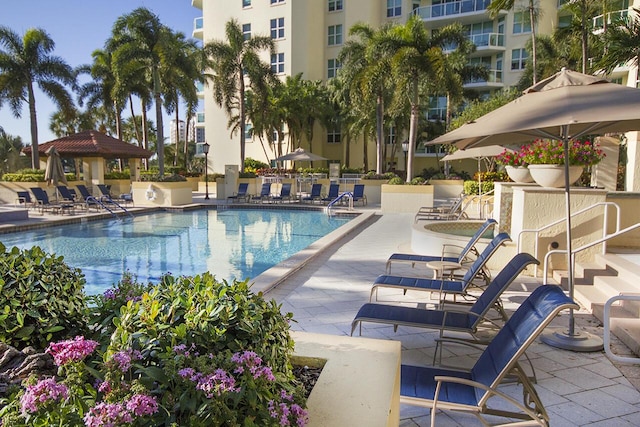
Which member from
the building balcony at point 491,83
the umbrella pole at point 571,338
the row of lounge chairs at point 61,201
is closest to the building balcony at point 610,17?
the building balcony at point 491,83

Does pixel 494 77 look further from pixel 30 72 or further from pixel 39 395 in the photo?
pixel 39 395

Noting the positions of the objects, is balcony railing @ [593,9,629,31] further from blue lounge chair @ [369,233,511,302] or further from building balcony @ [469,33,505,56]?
blue lounge chair @ [369,233,511,302]

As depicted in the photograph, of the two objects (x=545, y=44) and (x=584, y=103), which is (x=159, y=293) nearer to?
(x=584, y=103)

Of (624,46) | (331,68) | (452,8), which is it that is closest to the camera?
(624,46)

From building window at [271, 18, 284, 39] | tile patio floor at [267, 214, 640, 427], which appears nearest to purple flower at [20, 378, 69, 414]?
tile patio floor at [267, 214, 640, 427]

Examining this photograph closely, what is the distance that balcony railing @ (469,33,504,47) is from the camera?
105ft

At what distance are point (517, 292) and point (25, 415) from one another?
5463 millimetres

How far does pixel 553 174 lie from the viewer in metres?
6.45

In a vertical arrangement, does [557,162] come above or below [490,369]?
above

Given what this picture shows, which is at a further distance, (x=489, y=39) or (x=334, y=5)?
(x=334, y=5)

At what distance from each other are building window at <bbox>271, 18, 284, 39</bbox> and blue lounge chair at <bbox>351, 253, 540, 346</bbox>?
114 ft

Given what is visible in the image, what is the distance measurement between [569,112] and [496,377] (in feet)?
6.73

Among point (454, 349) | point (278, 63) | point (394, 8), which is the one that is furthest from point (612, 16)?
point (278, 63)

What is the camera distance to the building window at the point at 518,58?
3222cm
